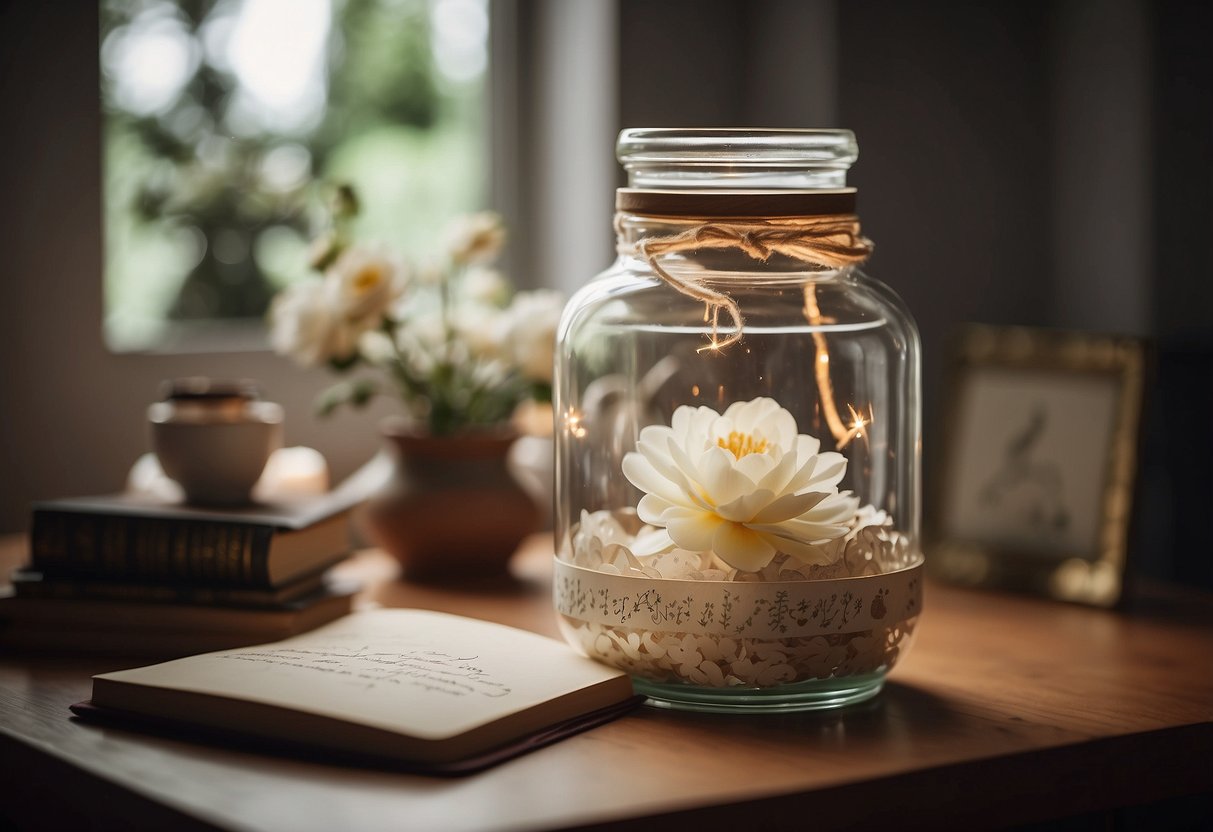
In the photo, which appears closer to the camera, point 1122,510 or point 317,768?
point 317,768

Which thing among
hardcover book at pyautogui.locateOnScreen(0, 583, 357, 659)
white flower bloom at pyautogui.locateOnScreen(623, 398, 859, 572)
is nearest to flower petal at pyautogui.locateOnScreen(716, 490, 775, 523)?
white flower bloom at pyautogui.locateOnScreen(623, 398, 859, 572)

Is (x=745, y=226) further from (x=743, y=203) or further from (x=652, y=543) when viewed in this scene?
(x=652, y=543)

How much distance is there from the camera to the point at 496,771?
73 centimetres

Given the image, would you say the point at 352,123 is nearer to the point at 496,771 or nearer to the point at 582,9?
the point at 582,9

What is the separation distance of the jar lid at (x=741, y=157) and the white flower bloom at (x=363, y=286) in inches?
15.1

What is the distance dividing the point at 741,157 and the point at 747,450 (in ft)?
0.62

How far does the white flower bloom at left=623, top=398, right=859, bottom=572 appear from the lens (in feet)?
2.64

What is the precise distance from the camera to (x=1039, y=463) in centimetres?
126

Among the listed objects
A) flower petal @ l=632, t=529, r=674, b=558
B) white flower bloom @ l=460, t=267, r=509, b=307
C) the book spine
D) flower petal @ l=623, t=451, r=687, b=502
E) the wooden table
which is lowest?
the wooden table

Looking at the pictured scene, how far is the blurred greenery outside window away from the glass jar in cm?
72

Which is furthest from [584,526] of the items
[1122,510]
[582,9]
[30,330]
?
[582,9]

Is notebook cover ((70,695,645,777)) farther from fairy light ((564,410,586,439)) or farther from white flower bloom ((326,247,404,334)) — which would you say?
white flower bloom ((326,247,404,334))

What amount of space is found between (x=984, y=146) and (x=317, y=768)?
1226 mm

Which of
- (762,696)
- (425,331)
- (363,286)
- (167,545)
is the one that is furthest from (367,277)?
(762,696)
